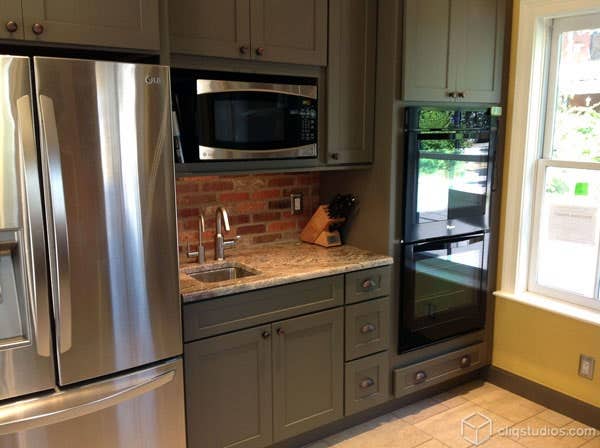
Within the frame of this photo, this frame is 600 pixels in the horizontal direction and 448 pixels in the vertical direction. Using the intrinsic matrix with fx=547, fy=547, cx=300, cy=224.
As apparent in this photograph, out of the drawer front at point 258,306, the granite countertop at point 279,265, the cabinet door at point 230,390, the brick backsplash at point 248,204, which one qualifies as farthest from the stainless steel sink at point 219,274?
the cabinet door at point 230,390

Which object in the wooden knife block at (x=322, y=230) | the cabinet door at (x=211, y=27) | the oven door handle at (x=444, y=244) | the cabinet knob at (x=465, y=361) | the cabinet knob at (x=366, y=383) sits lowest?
the cabinet knob at (x=465, y=361)

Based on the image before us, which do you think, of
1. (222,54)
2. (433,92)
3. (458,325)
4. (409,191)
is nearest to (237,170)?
(222,54)

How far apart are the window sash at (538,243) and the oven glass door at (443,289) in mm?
288

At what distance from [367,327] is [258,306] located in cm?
69

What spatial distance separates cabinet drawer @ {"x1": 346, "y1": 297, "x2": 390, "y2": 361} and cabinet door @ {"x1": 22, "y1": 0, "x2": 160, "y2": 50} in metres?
1.55

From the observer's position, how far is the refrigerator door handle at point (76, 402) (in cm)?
177

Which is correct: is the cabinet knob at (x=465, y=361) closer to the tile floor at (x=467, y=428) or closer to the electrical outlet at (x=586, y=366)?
the tile floor at (x=467, y=428)

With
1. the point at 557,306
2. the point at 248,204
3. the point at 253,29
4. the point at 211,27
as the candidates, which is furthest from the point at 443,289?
the point at 211,27

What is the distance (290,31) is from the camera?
2523 millimetres

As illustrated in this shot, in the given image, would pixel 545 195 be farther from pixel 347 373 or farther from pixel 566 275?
pixel 347 373

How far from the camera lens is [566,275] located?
10.3 feet

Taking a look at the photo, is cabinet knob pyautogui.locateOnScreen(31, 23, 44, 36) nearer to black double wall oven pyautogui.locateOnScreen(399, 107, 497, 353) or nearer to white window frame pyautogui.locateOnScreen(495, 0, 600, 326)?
black double wall oven pyautogui.locateOnScreen(399, 107, 497, 353)

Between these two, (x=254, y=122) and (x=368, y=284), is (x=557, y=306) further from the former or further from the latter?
(x=254, y=122)

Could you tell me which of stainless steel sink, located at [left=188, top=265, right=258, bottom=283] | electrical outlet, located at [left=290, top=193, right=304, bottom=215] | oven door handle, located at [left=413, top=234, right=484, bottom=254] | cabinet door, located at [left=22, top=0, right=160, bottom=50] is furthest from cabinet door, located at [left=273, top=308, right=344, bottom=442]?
cabinet door, located at [left=22, top=0, right=160, bottom=50]
